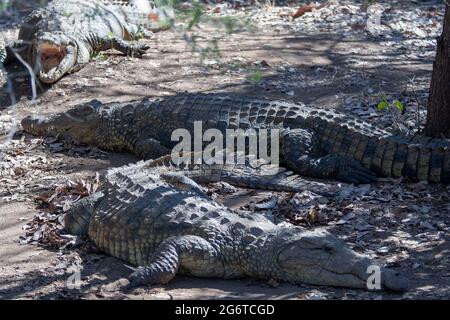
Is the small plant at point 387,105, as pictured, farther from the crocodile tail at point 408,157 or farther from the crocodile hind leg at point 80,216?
the crocodile hind leg at point 80,216

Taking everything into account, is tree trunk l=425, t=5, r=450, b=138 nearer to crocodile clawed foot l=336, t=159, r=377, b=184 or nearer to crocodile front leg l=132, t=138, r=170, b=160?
crocodile clawed foot l=336, t=159, r=377, b=184

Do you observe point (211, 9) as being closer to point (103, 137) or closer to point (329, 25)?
point (329, 25)

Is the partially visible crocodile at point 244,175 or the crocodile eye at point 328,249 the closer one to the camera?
the crocodile eye at point 328,249

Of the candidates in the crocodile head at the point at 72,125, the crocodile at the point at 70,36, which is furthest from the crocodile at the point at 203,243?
the crocodile at the point at 70,36

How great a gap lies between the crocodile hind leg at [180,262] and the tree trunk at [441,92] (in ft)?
10.00

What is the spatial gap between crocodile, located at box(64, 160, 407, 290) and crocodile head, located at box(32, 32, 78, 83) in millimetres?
4496

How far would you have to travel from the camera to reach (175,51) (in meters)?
12.1

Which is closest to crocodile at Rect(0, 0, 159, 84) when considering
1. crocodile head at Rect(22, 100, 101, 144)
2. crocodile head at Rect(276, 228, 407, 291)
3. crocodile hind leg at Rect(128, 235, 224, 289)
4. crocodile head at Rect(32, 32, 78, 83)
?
crocodile head at Rect(32, 32, 78, 83)

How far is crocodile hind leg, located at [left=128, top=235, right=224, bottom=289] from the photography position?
5.83m

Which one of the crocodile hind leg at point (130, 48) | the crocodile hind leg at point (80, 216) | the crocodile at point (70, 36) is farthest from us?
the crocodile hind leg at point (130, 48)

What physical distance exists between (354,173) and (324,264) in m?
2.30

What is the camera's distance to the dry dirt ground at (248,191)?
5.87m

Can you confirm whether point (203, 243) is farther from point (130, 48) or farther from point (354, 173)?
point (130, 48)

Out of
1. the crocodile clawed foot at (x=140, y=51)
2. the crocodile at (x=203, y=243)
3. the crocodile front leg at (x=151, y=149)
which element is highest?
the crocodile clawed foot at (x=140, y=51)
